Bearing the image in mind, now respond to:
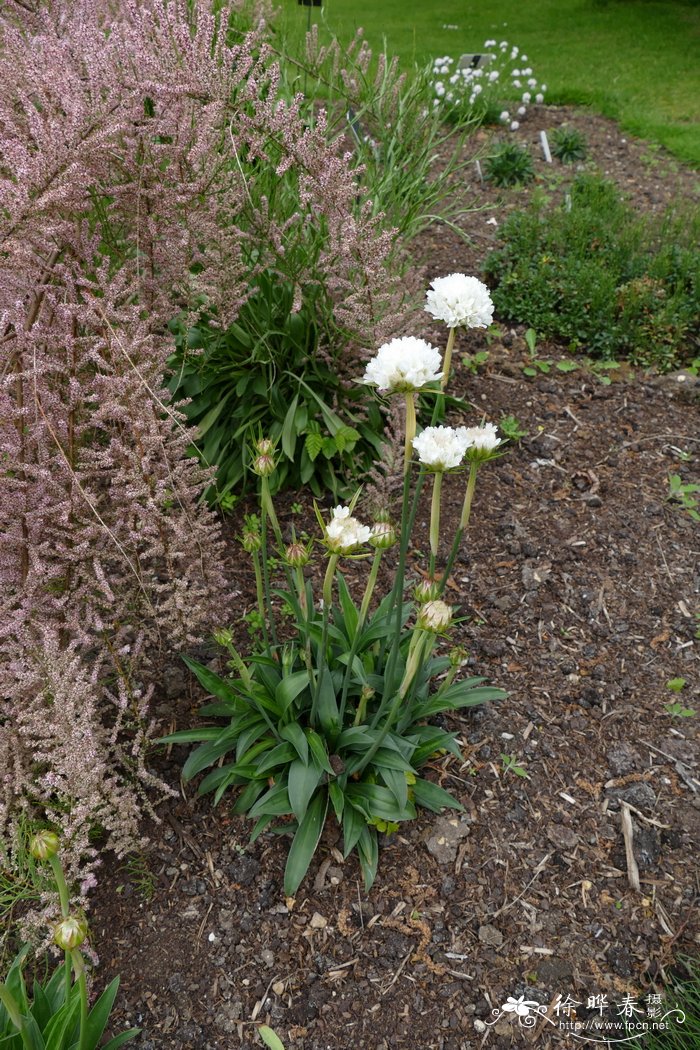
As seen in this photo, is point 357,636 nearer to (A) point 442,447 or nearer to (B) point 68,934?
(A) point 442,447

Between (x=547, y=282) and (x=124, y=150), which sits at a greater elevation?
(x=124, y=150)

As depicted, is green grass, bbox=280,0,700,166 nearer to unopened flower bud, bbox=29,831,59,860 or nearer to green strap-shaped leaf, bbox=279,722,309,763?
green strap-shaped leaf, bbox=279,722,309,763

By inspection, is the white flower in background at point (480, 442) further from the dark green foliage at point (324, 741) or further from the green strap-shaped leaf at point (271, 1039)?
the green strap-shaped leaf at point (271, 1039)

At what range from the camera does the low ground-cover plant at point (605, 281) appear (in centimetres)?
382

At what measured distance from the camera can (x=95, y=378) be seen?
6.38ft

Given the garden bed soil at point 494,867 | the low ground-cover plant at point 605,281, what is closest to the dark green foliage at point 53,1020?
the garden bed soil at point 494,867

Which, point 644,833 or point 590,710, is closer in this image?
point 644,833

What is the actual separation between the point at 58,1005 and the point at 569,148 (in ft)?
19.4

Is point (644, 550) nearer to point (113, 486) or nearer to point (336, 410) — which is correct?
point (336, 410)

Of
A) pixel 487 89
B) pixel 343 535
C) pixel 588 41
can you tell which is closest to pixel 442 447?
pixel 343 535

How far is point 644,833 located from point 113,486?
1.71 metres

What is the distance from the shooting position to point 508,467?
331 cm

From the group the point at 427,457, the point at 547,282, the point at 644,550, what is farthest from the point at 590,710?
the point at 547,282

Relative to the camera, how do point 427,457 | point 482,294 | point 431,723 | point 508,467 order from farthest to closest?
point 508,467 < point 431,723 < point 482,294 < point 427,457
